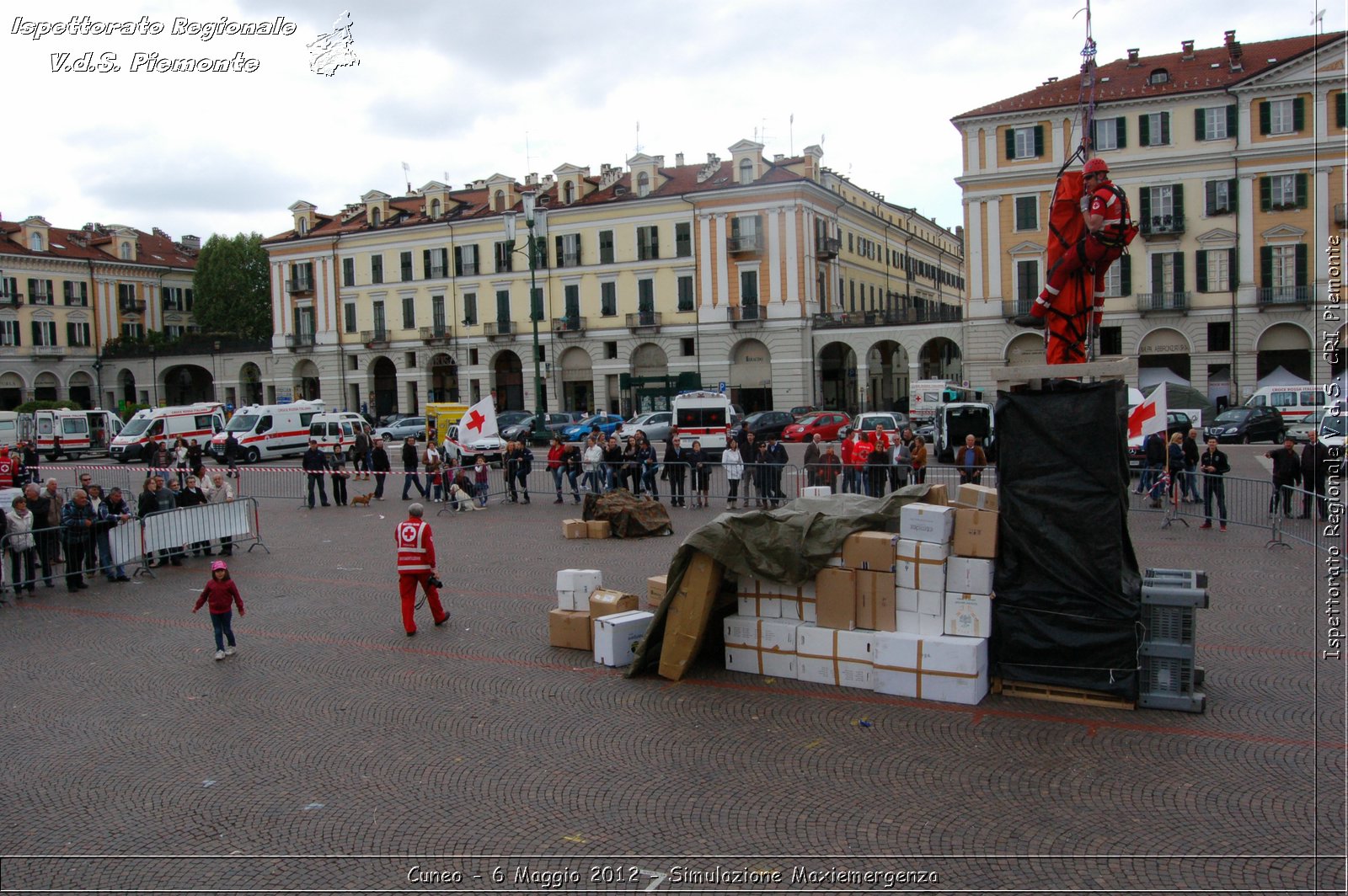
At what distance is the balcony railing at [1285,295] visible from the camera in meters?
45.5

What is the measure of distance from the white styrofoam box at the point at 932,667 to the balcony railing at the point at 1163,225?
44155mm

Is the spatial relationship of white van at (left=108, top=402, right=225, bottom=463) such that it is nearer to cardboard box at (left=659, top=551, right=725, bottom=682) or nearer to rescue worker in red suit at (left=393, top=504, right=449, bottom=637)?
rescue worker in red suit at (left=393, top=504, right=449, bottom=637)

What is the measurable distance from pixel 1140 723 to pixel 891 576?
229 cm

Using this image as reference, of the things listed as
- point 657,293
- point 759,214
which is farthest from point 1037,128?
point 657,293

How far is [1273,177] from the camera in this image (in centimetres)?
4575

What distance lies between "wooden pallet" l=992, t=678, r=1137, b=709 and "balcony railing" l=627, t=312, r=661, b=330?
164ft

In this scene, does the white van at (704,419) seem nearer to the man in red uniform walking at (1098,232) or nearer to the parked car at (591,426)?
the parked car at (591,426)

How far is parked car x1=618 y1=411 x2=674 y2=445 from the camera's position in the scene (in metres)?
41.4

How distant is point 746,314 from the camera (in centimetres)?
5597

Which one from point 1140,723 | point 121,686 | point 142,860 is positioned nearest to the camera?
point 142,860

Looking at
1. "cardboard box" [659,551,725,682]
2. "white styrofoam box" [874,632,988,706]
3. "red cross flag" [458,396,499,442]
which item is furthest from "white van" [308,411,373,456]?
"white styrofoam box" [874,632,988,706]

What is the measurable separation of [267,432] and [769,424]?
20.3 meters

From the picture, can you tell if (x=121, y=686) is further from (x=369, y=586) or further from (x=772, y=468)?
(x=772, y=468)

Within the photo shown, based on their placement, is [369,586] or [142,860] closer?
[142,860]
